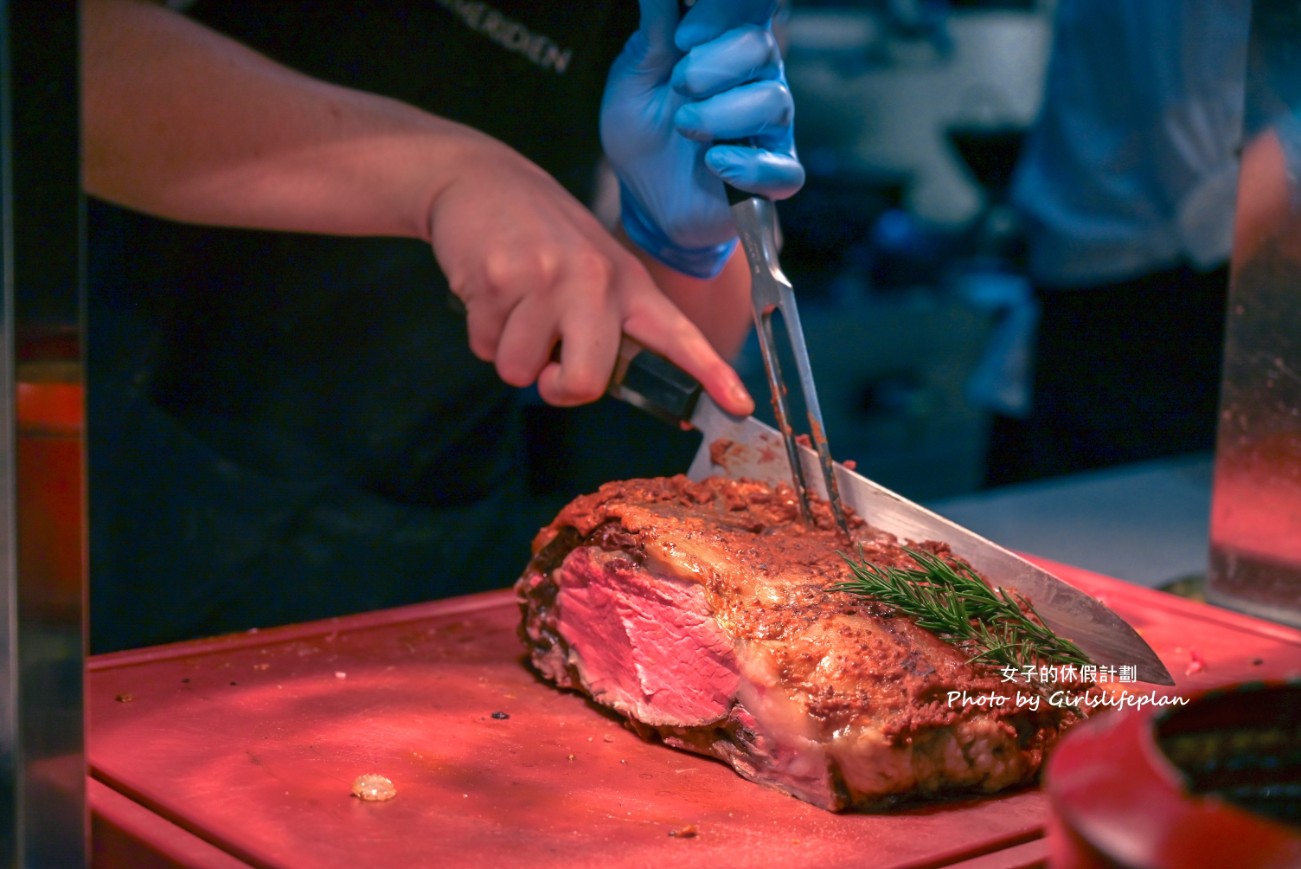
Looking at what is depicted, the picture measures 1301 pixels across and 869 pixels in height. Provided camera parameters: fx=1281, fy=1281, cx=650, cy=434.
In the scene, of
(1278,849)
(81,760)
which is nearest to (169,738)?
(81,760)

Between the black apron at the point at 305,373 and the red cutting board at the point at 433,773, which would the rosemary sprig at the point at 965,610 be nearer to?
the red cutting board at the point at 433,773

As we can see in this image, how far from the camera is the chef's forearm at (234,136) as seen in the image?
2.29m

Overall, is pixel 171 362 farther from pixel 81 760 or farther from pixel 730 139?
pixel 81 760

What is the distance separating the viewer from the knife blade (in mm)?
1783

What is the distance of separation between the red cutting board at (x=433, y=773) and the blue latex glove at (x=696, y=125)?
871 millimetres

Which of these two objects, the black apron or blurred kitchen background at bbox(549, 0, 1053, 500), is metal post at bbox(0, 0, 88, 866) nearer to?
the black apron

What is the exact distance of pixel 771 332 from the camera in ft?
6.67

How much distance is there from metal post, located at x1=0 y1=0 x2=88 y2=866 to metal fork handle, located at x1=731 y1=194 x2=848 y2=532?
1.11 metres

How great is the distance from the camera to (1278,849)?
0.76 m

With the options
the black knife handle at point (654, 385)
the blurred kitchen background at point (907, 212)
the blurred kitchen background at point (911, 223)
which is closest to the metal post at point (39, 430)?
the black knife handle at point (654, 385)

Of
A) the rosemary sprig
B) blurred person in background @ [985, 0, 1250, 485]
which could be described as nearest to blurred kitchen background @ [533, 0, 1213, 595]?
blurred person in background @ [985, 0, 1250, 485]

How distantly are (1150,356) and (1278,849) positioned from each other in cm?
407

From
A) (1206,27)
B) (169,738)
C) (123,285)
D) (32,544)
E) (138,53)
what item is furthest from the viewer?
(1206,27)

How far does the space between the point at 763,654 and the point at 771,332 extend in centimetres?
58
